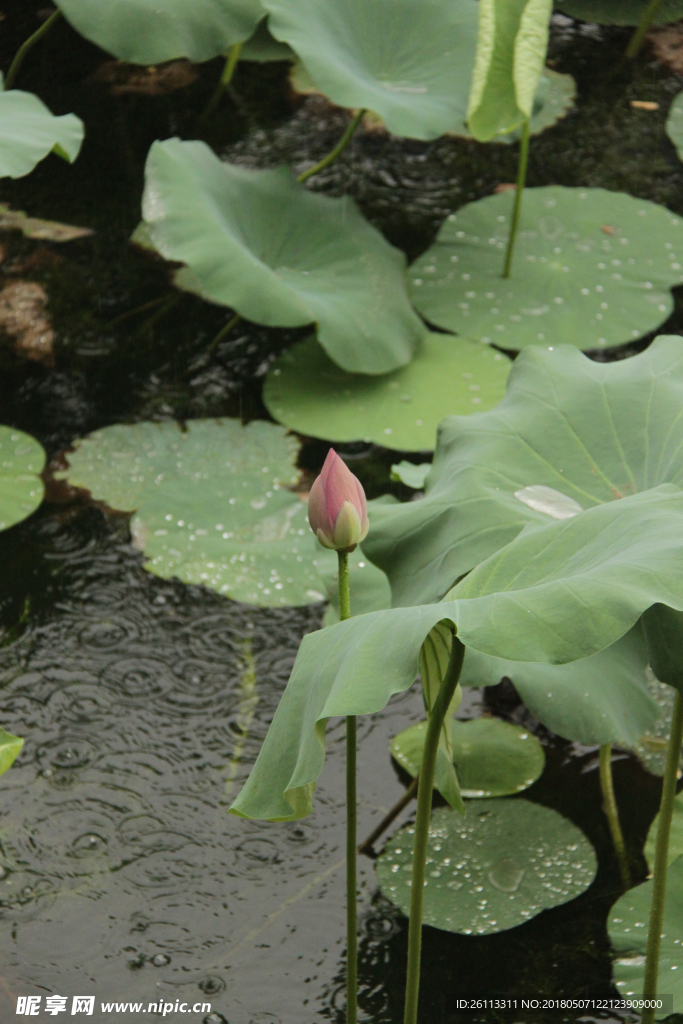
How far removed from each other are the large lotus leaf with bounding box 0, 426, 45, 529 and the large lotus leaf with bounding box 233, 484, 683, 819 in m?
1.16

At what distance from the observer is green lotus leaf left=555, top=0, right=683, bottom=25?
363 centimetres

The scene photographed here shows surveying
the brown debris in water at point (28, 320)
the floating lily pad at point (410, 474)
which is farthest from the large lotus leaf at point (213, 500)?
the brown debris in water at point (28, 320)

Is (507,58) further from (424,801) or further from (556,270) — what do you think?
(424,801)

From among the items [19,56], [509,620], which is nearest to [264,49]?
[19,56]

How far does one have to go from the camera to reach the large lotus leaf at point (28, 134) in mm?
1939

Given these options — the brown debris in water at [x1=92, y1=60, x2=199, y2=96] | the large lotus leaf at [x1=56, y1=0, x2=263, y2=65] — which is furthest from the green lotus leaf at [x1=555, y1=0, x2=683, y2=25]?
the large lotus leaf at [x1=56, y1=0, x2=263, y2=65]

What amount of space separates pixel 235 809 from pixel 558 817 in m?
0.78

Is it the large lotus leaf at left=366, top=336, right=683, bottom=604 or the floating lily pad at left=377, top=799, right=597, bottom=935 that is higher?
the large lotus leaf at left=366, top=336, right=683, bottom=604

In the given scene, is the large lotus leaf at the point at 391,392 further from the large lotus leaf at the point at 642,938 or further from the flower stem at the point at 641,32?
the flower stem at the point at 641,32

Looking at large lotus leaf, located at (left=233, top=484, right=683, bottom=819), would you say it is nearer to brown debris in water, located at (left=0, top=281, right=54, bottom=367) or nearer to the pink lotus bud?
the pink lotus bud

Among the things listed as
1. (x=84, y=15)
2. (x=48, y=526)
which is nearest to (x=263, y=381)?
(x=48, y=526)

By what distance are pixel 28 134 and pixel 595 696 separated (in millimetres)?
1551

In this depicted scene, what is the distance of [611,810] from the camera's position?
1608mm

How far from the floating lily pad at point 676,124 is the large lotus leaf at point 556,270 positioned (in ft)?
0.98
